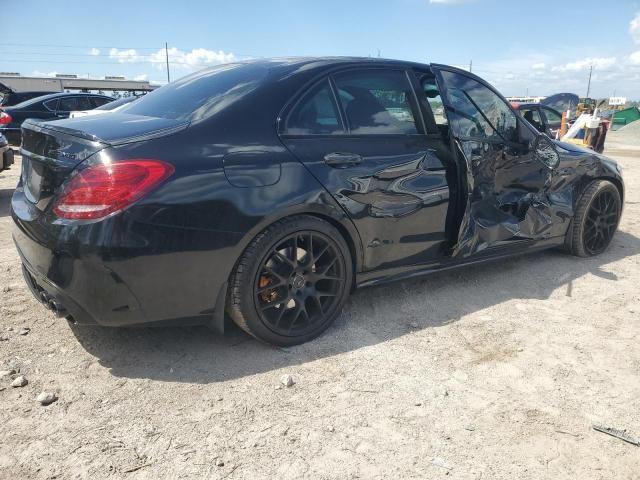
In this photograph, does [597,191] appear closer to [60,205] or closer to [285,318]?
[285,318]

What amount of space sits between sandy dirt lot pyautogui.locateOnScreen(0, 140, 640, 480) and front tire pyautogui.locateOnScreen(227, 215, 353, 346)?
5.4 inches


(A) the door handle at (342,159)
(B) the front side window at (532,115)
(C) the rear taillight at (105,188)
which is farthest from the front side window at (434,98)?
(C) the rear taillight at (105,188)

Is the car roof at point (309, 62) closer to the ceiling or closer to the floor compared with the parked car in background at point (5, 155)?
closer to the ceiling

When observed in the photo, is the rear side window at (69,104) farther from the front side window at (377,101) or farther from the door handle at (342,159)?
the door handle at (342,159)

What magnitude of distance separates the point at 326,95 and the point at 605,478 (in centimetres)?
236

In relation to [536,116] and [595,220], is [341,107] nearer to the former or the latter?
[536,116]

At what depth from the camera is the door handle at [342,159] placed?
2.92m

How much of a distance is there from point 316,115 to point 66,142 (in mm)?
1342

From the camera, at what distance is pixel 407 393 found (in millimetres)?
2576

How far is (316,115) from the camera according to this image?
297 centimetres

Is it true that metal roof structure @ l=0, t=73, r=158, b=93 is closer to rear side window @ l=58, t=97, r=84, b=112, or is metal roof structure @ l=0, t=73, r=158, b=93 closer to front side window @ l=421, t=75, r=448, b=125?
rear side window @ l=58, t=97, r=84, b=112

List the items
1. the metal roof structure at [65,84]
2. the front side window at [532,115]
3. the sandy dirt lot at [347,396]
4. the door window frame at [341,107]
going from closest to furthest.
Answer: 1. the sandy dirt lot at [347,396]
2. the door window frame at [341,107]
3. the front side window at [532,115]
4. the metal roof structure at [65,84]

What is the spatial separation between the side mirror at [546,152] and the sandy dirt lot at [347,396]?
1.23 m

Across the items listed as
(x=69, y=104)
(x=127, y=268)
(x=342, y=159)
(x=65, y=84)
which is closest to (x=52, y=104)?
(x=69, y=104)
